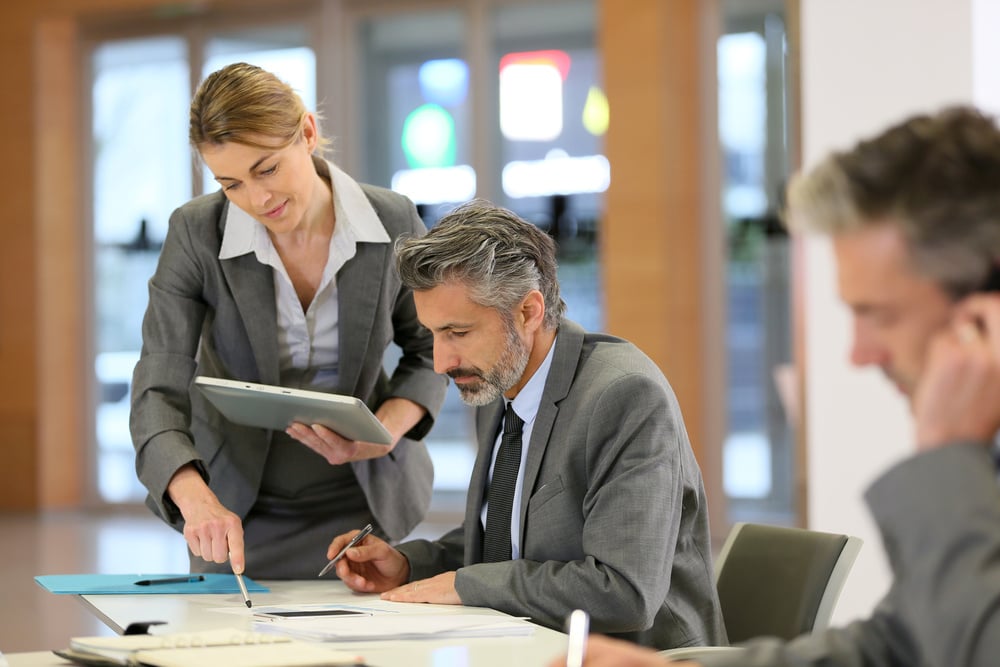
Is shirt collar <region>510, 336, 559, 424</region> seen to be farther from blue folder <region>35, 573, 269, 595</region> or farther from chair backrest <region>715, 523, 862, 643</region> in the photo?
blue folder <region>35, 573, 269, 595</region>

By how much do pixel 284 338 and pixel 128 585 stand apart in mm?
633

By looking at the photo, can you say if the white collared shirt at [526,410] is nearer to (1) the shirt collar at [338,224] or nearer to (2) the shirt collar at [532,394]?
(2) the shirt collar at [532,394]

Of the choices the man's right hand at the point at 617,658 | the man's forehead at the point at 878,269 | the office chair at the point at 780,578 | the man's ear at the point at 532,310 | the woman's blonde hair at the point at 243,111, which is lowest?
the office chair at the point at 780,578

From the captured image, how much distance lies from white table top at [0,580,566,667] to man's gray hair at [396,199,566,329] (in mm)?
592

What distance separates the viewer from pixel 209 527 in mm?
2320

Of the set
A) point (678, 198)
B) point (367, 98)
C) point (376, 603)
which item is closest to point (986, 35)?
point (376, 603)

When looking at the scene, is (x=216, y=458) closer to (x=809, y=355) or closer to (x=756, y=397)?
(x=809, y=355)

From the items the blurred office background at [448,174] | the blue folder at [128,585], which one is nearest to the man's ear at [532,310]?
the blue folder at [128,585]

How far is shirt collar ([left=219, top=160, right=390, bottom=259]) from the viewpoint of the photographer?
2689 mm

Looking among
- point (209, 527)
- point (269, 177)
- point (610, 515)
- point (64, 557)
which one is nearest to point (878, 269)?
point (610, 515)

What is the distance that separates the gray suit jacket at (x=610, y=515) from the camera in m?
2.03

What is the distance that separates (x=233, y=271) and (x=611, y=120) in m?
5.66

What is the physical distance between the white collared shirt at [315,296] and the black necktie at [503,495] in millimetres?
531

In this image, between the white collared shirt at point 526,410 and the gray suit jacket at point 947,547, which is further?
the white collared shirt at point 526,410
